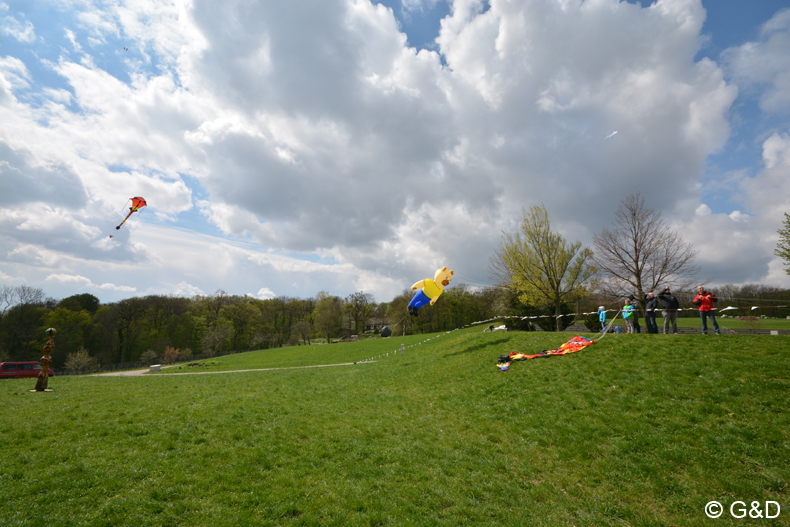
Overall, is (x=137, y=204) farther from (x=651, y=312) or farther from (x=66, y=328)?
(x=66, y=328)

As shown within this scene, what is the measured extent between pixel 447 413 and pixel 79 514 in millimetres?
8810

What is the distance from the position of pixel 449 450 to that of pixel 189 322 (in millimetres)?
75405

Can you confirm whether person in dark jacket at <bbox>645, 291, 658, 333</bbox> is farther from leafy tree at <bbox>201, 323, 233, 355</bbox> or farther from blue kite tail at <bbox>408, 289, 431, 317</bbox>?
leafy tree at <bbox>201, 323, 233, 355</bbox>

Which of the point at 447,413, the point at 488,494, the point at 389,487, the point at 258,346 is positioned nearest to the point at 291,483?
the point at 389,487

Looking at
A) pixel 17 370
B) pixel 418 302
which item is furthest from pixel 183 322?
pixel 418 302

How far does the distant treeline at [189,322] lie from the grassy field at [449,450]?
123ft

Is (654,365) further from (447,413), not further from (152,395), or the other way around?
(152,395)

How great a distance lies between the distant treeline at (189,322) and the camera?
52878mm

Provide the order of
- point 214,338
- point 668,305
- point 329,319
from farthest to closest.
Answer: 1. point 329,319
2. point 214,338
3. point 668,305

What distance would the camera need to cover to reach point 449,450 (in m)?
7.82

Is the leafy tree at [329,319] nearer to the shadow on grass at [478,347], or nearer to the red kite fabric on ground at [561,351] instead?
the shadow on grass at [478,347]

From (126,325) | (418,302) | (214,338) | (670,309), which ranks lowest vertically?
(214,338)

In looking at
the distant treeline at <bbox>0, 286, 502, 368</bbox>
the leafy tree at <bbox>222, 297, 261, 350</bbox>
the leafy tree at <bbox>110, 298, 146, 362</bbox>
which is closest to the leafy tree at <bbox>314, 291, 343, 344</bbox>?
the distant treeline at <bbox>0, 286, 502, 368</bbox>

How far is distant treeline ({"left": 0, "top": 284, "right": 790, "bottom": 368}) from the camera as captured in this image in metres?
52.9
